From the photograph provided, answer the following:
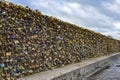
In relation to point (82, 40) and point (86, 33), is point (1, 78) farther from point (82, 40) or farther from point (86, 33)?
point (86, 33)

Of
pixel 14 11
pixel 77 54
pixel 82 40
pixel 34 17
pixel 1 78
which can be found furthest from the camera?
pixel 82 40

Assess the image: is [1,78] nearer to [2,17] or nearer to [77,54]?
[2,17]

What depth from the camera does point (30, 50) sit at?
902cm

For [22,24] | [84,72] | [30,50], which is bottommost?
[84,72]

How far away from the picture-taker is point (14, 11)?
8.25 m

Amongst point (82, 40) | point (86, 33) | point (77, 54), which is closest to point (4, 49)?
point (77, 54)

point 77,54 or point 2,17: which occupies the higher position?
point 2,17

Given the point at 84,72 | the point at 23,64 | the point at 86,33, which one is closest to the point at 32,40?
the point at 23,64

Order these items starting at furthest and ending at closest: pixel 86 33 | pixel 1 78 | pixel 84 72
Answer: pixel 86 33
pixel 84 72
pixel 1 78

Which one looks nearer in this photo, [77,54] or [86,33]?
[77,54]

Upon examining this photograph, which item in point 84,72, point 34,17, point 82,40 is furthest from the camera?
point 82,40

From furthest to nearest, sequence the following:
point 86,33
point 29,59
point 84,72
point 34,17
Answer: point 86,33
point 84,72
point 34,17
point 29,59

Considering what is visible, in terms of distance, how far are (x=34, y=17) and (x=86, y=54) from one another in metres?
8.22

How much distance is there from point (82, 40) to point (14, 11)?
8520mm
